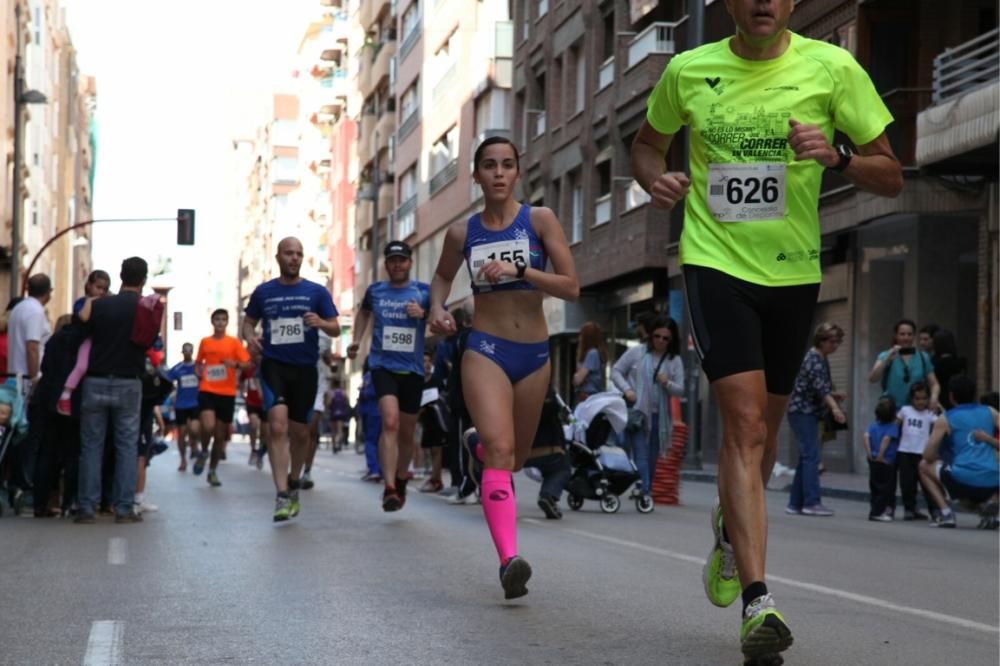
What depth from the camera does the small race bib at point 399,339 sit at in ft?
49.2

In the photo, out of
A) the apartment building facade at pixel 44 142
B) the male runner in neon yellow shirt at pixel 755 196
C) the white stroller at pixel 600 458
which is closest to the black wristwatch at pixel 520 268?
the male runner in neon yellow shirt at pixel 755 196

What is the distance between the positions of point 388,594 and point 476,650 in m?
1.88

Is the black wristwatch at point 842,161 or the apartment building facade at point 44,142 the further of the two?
the apartment building facade at point 44,142

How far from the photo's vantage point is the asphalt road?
21.9 feet

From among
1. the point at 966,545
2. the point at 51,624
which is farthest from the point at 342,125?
the point at 51,624

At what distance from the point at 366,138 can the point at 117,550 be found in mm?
71475

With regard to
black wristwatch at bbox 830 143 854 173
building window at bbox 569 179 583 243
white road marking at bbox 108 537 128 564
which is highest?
building window at bbox 569 179 583 243

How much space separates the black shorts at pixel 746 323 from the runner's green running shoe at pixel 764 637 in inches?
36.5

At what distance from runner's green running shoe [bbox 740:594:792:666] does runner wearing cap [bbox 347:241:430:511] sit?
855 centimetres

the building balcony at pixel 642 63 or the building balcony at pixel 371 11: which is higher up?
the building balcony at pixel 371 11

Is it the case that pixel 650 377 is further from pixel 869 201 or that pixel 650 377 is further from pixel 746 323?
pixel 746 323

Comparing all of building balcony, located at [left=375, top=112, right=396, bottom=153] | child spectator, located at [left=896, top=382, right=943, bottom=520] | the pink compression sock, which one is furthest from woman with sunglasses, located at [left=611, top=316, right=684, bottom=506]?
building balcony, located at [left=375, top=112, right=396, bottom=153]

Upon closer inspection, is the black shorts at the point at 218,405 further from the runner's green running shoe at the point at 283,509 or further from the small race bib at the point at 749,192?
the small race bib at the point at 749,192

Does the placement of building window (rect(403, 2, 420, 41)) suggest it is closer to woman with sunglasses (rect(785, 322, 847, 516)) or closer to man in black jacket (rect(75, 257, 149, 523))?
woman with sunglasses (rect(785, 322, 847, 516))
